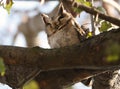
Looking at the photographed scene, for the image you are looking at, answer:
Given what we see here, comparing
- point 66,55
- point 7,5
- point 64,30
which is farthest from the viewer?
point 64,30

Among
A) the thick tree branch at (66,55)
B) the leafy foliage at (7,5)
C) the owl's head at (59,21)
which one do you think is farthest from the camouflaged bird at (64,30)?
the thick tree branch at (66,55)

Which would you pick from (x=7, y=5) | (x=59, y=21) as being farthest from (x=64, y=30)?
(x=7, y=5)

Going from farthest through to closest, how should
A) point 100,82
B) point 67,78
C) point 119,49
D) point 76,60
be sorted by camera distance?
point 100,82
point 67,78
point 76,60
point 119,49

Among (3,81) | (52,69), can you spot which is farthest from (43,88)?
(3,81)

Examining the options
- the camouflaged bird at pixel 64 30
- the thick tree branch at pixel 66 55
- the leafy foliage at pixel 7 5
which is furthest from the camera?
the camouflaged bird at pixel 64 30

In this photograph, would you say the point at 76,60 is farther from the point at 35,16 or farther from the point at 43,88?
the point at 35,16

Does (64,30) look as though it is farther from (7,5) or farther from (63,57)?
(63,57)

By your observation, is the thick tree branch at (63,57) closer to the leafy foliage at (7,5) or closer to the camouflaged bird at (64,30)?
the leafy foliage at (7,5)
